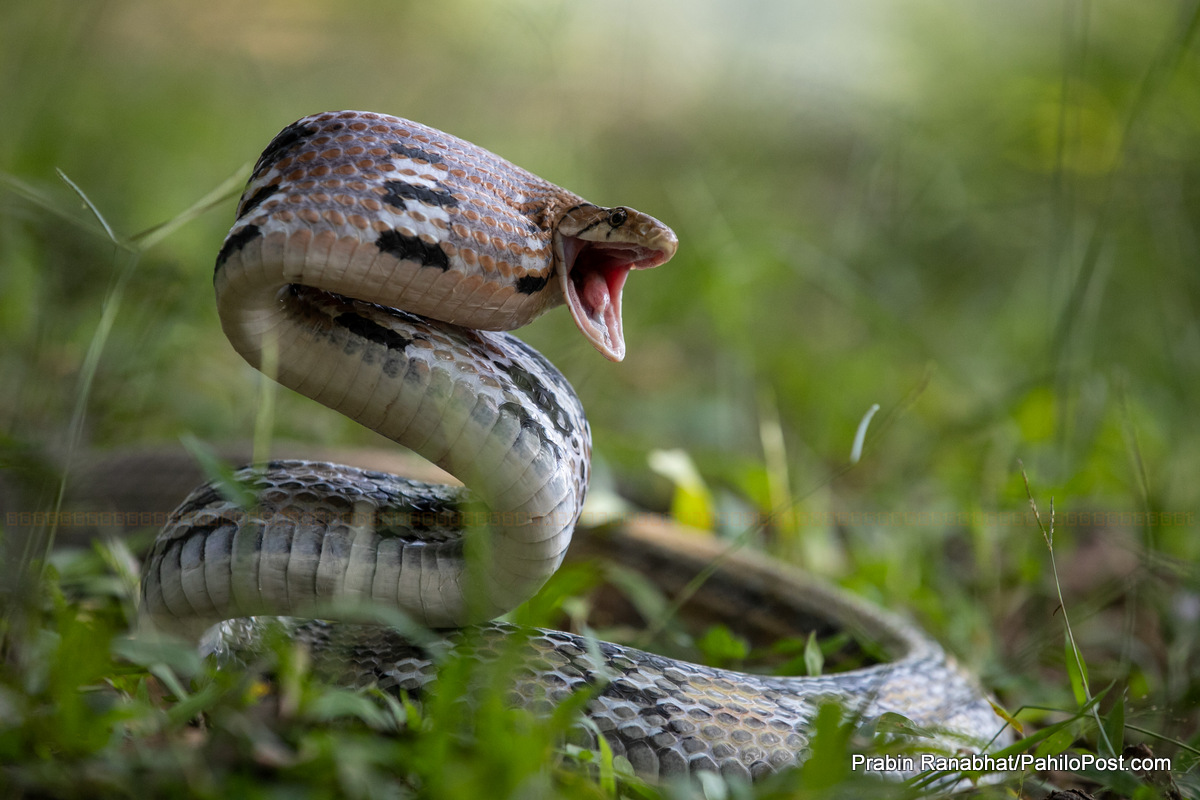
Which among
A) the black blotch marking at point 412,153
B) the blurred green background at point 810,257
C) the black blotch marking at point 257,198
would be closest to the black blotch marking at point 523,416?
the black blotch marking at point 412,153

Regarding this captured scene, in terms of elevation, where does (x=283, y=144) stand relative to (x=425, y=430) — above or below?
above

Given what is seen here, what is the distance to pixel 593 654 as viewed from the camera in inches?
91.6

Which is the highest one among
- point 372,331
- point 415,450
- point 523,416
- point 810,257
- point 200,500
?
point 810,257

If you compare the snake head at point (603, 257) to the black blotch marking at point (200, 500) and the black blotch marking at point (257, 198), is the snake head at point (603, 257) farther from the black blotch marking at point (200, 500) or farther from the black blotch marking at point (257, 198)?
the black blotch marking at point (200, 500)

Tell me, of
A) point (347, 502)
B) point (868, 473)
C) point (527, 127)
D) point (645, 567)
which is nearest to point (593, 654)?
point (347, 502)

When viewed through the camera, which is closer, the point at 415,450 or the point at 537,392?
the point at 415,450

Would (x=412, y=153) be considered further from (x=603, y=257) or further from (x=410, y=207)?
(x=603, y=257)

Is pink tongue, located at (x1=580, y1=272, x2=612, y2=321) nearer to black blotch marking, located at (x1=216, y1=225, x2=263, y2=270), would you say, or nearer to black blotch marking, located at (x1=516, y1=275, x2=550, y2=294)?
black blotch marking, located at (x1=516, y1=275, x2=550, y2=294)

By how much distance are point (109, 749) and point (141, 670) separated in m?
0.48

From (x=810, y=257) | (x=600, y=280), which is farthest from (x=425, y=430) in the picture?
(x=810, y=257)

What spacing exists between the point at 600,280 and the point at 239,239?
0.99 m

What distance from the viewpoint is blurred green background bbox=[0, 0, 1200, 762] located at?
4203 mm

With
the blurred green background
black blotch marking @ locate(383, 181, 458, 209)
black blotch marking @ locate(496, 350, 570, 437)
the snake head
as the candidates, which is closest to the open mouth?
the snake head

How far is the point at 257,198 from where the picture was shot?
2.20m
